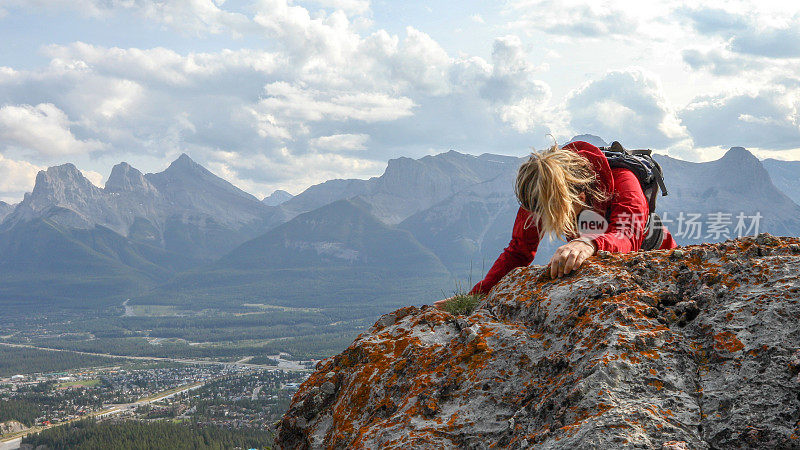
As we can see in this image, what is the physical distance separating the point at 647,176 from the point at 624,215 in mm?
618

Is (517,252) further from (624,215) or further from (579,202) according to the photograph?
(579,202)

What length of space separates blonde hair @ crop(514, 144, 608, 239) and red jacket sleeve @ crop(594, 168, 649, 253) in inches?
6.5

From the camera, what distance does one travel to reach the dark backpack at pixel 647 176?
16.8 feet

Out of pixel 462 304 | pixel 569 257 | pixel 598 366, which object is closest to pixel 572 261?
pixel 569 257

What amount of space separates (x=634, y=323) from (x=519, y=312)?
3.60 ft

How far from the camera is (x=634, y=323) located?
12.5ft

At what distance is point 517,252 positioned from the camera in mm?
5867

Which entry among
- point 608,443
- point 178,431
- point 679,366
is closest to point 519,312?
point 679,366

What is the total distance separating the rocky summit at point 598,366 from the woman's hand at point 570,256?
0.26ft

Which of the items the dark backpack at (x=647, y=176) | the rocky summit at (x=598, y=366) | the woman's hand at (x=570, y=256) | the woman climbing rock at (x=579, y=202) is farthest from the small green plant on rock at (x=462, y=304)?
the dark backpack at (x=647, y=176)

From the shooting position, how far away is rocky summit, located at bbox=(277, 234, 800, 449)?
10.3ft

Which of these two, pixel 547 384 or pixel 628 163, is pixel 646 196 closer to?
pixel 628 163

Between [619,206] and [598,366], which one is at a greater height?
[619,206]

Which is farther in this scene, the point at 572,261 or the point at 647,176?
the point at 647,176
